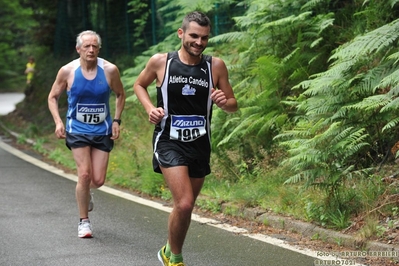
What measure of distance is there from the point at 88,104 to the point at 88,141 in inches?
15.4

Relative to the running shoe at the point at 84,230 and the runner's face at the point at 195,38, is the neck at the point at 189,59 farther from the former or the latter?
the running shoe at the point at 84,230

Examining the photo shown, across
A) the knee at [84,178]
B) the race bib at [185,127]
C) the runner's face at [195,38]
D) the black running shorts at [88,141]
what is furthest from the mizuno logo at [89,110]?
the runner's face at [195,38]

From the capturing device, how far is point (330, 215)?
8188 mm

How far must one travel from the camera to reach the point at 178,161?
258 inches

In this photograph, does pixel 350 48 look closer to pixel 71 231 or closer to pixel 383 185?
pixel 383 185

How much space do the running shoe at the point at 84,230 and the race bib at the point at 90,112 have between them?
3.49 ft

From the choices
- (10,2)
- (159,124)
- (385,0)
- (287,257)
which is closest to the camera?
(159,124)

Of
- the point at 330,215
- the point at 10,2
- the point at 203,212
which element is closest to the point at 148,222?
the point at 203,212

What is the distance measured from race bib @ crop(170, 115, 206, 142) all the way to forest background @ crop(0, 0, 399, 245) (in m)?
2.01

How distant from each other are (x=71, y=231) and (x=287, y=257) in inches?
101

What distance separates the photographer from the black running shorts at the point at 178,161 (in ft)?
21.5

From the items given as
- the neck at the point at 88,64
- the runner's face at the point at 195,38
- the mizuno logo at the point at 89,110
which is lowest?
the mizuno logo at the point at 89,110

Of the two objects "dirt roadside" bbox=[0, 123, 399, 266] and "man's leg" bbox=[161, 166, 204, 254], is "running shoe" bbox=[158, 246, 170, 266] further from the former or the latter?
"dirt roadside" bbox=[0, 123, 399, 266]

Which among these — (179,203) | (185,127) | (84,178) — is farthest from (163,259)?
(84,178)
